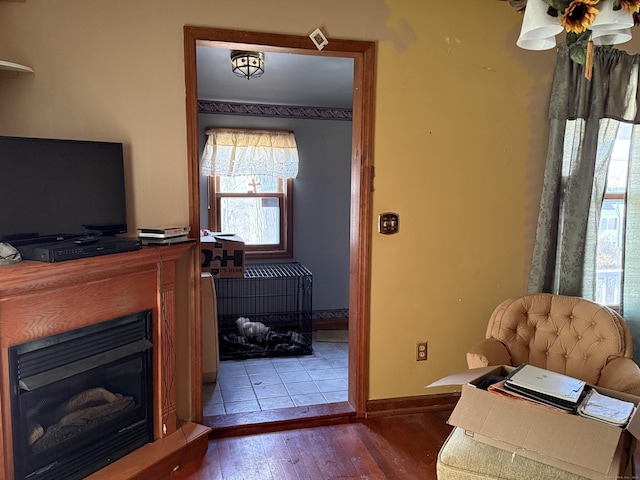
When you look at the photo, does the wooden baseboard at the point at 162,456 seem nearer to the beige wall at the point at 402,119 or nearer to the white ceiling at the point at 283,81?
the beige wall at the point at 402,119

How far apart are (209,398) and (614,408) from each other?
231cm

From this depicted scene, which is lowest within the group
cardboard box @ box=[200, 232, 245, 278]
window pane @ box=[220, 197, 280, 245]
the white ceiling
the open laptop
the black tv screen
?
the open laptop

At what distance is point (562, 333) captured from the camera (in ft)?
7.99

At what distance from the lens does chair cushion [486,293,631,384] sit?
2.29 m

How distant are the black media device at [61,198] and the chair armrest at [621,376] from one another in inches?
84.4

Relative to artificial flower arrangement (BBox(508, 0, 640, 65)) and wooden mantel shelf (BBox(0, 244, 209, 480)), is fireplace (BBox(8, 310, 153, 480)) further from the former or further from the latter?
artificial flower arrangement (BBox(508, 0, 640, 65))

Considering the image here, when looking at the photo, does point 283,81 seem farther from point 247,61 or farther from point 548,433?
point 548,433

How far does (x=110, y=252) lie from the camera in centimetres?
196

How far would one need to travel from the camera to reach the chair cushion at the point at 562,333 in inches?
90.2

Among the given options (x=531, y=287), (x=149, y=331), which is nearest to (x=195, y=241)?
(x=149, y=331)

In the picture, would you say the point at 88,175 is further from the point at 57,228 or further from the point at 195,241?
the point at 195,241

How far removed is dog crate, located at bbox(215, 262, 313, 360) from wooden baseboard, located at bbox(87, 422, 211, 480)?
2031mm

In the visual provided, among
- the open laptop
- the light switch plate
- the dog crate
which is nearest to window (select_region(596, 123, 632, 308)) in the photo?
the light switch plate

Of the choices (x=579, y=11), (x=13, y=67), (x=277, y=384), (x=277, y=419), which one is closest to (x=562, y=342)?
(x=277, y=419)
